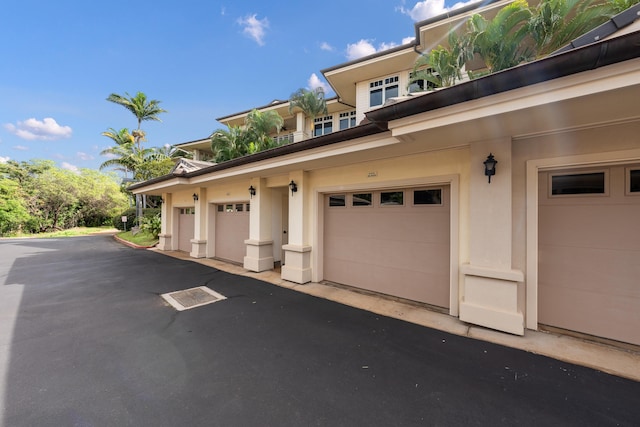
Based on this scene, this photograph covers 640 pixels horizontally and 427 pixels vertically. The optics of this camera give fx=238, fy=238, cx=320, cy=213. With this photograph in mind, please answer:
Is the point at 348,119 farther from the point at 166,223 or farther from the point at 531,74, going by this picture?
the point at 531,74

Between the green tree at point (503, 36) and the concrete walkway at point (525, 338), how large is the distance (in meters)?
7.69

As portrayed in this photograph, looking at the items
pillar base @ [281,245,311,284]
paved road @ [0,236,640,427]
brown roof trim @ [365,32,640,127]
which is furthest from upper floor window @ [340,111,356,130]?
paved road @ [0,236,640,427]

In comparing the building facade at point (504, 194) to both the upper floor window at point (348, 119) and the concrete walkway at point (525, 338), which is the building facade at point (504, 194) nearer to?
the concrete walkway at point (525, 338)

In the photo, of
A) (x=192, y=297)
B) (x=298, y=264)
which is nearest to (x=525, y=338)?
(x=298, y=264)

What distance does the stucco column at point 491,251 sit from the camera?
12.1 feet

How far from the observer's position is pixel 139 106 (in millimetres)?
25359

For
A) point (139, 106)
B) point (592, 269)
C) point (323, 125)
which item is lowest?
point (592, 269)

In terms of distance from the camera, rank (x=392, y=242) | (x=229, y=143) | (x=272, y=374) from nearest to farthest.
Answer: (x=272, y=374) < (x=392, y=242) < (x=229, y=143)

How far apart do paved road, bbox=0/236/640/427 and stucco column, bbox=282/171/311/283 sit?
5.44 feet

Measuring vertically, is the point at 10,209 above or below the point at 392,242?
above

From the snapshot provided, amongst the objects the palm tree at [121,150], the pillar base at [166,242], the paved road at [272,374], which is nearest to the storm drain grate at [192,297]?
the paved road at [272,374]

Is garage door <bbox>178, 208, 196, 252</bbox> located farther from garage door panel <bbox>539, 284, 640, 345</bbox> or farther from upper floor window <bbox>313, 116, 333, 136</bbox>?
garage door panel <bbox>539, 284, 640, 345</bbox>

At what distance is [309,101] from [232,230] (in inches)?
389

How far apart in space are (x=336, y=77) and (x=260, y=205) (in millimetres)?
9004
